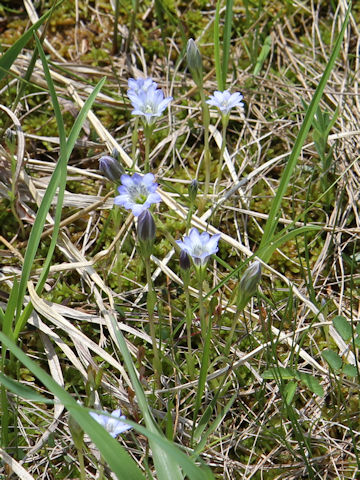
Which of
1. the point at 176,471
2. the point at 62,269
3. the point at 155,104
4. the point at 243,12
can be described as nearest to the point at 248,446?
the point at 176,471

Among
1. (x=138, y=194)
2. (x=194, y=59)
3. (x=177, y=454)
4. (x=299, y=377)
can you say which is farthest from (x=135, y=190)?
(x=177, y=454)

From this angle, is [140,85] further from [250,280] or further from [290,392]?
[290,392]

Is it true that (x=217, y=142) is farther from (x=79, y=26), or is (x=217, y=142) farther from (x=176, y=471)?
Result: (x=176, y=471)

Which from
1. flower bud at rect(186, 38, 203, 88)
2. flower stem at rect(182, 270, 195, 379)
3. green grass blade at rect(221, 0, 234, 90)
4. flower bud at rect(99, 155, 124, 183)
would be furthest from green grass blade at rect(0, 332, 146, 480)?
green grass blade at rect(221, 0, 234, 90)

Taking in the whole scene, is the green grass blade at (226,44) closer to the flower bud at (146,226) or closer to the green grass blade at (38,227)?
the green grass blade at (38,227)

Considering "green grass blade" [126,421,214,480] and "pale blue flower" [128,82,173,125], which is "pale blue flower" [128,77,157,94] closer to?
"pale blue flower" [128,82,173,125]
